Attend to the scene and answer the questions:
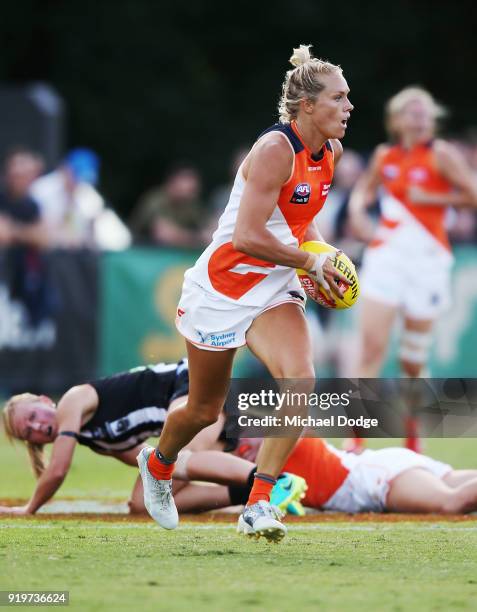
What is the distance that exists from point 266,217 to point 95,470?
16.0ft

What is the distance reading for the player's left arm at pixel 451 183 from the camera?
1187 cm

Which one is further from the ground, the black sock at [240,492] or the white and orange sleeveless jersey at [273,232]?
the white and orange sleeveless jersey at [273,232]

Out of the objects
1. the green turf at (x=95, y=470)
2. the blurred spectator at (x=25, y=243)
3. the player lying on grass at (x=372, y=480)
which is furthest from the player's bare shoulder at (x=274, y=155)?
the blurred spectator at (x=25, y=243)

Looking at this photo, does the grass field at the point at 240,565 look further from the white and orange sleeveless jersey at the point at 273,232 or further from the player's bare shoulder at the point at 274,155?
the player's bare shoulder at the point at 274,155

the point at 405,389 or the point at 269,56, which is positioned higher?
the point at 269,56

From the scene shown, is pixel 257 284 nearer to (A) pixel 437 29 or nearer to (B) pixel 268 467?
(B) pixel 268 467

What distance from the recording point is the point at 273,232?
23.0 feet

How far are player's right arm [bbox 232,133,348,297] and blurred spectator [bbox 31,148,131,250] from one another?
29.7ft

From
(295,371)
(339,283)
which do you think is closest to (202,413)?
(295,371)

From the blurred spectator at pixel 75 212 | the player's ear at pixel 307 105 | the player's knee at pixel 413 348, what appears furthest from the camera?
the blurred spectator at pixel 75 212

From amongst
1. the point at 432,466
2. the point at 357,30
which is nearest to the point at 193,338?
the point at 432,466

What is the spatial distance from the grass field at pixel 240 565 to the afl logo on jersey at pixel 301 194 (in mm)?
1678

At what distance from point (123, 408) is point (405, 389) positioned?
13.4 feet

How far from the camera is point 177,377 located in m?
8.55
